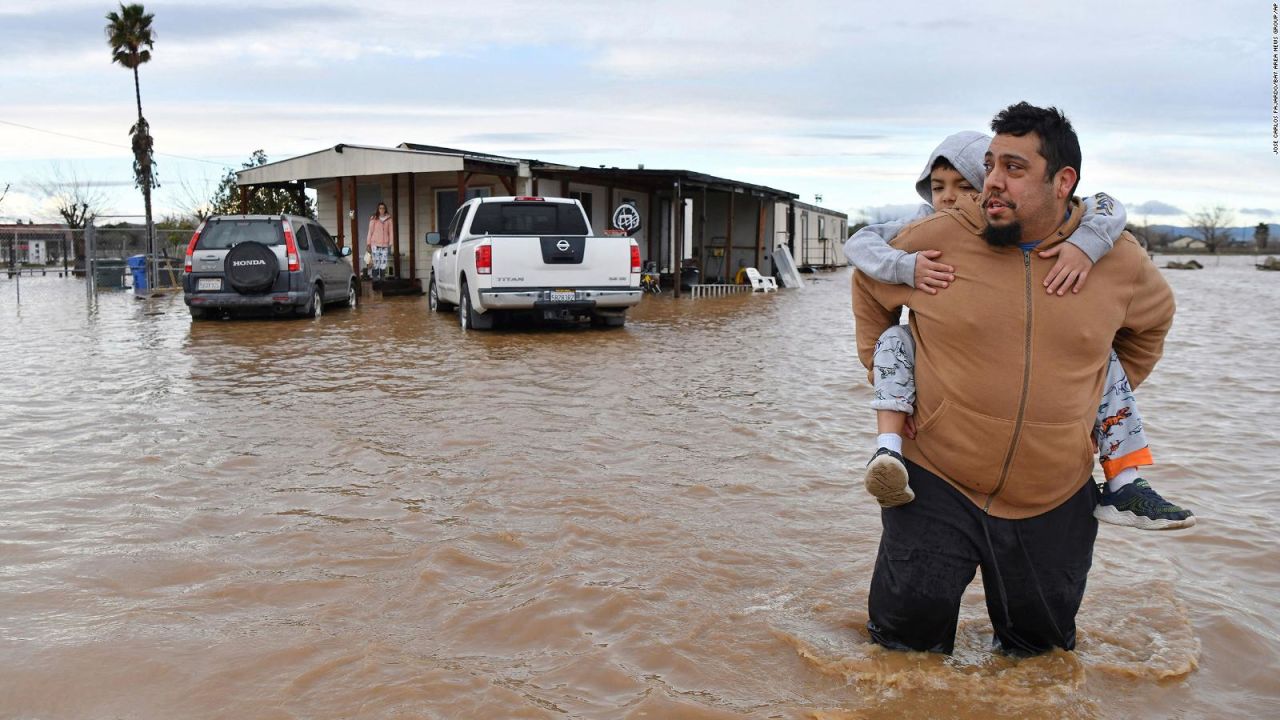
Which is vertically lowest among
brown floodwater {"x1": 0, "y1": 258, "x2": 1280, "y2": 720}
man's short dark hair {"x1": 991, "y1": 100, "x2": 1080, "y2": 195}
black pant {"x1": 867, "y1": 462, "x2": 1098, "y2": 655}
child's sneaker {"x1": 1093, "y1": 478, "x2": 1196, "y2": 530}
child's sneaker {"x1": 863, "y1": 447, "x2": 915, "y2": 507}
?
brown floodwater {"x1": 0, "y1": 258, "x2": 1280, "y2": 720}

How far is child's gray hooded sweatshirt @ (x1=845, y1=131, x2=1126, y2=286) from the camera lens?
2.99m

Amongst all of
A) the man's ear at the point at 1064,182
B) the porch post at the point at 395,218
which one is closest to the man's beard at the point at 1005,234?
the man's ear at the point at 1064,182

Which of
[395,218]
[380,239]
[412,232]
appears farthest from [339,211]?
[380,239]

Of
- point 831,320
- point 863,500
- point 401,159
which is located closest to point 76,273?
point 401,159

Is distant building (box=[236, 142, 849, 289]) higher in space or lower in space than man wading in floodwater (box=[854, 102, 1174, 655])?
higher

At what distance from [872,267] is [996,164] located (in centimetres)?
46

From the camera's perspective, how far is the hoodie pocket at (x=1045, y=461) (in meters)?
3.03

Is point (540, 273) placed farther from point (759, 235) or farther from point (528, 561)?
point (759, 235)

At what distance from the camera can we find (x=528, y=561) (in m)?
4.68

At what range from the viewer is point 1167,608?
13.9 ft

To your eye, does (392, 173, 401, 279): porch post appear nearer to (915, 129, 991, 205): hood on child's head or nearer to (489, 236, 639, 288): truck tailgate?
(489, 236, 639, 288): truck tailgate

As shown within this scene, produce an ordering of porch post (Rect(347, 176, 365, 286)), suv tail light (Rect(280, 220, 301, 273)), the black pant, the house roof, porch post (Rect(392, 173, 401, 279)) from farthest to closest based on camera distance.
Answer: porch post (Rect(392, 173, 401, 279))
porch post (Rect(347, 176, 365, 286))
the house roof
suv tail light (Rect(280, 220, 301, 273))
the black pant

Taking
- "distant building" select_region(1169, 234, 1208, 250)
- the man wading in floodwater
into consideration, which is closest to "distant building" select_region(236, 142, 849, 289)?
the man wading in floodwater

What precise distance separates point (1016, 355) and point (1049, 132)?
0.64 m
